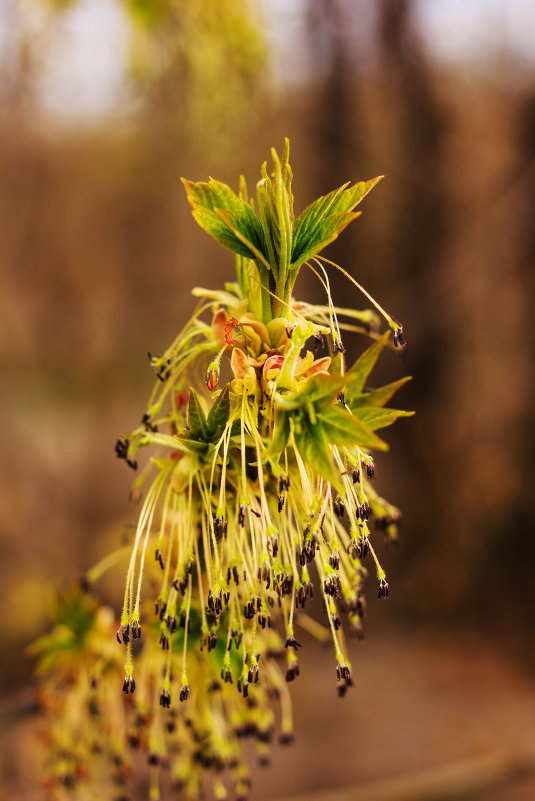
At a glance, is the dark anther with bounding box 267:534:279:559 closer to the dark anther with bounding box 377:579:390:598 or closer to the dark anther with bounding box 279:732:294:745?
the dark anther with bounding box 377:579:390:598

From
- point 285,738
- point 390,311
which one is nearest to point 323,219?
point 285,738

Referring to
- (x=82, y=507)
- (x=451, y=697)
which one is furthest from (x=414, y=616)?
(x=82, y=507)

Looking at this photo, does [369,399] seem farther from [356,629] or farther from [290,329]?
[356,629]

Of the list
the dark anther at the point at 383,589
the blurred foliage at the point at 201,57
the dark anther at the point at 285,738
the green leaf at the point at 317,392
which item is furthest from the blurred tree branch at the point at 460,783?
the blurred foliage at the point at 201,57

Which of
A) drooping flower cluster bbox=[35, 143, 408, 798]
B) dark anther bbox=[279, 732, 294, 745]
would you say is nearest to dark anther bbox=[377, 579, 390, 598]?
drooping flower cluster bbox=[35, 143, 408, 798]

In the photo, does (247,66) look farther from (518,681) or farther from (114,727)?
(518,681)

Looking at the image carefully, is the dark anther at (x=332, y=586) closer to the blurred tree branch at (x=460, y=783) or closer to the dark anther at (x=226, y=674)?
the dark anther at (x=226, y=674)
